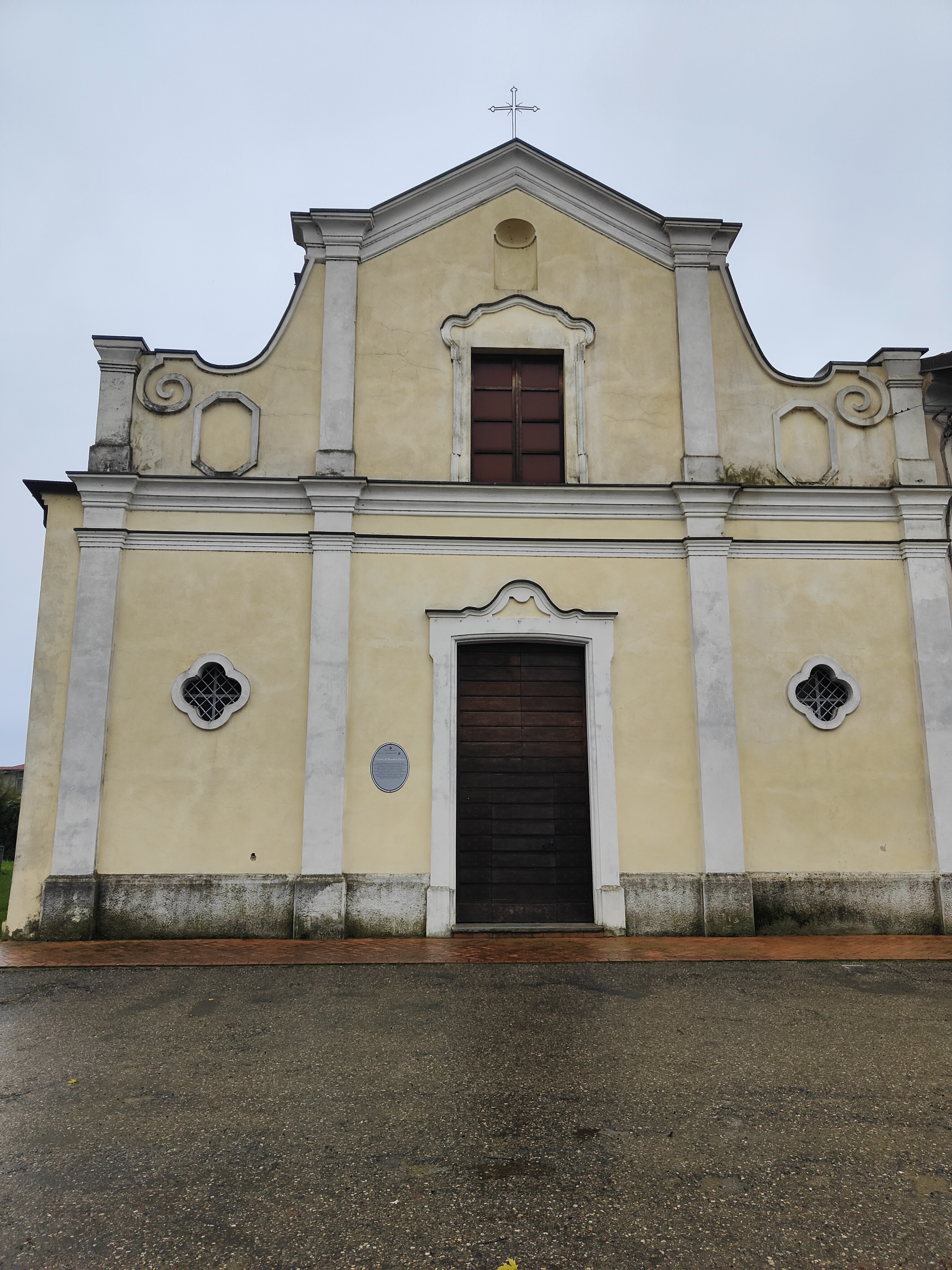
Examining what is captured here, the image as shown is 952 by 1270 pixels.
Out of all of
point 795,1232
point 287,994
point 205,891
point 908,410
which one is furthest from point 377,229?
point 795,1232

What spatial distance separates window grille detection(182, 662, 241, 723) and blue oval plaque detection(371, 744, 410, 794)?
1686mm

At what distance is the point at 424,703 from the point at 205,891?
2964 mm

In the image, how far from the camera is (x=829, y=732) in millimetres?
9094

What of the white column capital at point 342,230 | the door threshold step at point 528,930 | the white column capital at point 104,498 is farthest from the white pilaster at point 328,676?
the white column capital at point 342,230

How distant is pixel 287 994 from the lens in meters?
6.07

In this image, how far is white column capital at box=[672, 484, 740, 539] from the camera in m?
9.33

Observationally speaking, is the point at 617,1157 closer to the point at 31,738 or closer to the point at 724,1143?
the point at 724,1143

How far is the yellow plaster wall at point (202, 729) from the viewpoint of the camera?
28.1 feet

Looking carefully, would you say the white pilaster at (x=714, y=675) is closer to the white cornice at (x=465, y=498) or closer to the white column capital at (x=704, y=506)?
the white column capital at (x=704, y=506)

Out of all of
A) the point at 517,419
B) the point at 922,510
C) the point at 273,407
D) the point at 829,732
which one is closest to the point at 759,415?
the point at 922,510

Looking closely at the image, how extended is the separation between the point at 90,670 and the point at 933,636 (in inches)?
369

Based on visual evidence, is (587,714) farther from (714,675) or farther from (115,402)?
(115,402)

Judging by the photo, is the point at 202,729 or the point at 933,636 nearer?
the point at 202,729

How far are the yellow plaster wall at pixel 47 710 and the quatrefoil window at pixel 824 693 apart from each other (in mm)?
Result: 8031
